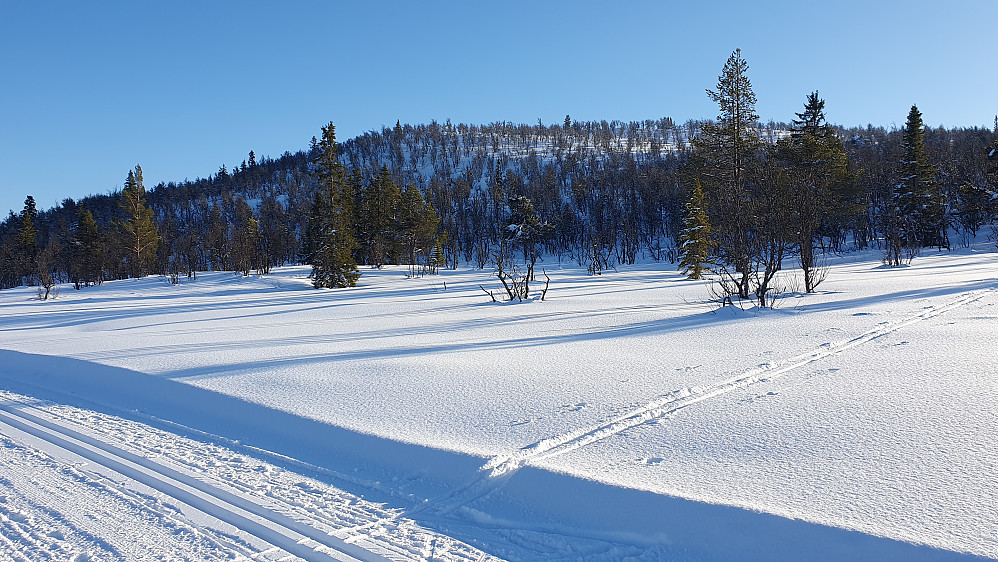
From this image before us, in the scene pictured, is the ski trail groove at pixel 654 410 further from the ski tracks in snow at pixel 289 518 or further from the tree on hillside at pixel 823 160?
the tree on hillside at pixel 823 160

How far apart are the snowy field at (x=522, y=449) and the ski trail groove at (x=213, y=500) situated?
0.07 ft

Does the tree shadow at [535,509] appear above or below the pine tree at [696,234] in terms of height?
below

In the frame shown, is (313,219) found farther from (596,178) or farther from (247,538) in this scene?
(596,178)

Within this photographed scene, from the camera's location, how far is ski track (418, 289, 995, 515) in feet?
11.4

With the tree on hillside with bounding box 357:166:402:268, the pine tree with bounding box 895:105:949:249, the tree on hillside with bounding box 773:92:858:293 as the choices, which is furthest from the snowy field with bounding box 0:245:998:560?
the tree on hillside with bounding box 357:166:402:268

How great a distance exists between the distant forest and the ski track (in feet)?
18.5

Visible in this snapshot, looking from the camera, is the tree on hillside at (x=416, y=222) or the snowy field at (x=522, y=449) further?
the tree on hillside at (x=416, y=222)

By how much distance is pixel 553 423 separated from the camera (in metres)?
4.57

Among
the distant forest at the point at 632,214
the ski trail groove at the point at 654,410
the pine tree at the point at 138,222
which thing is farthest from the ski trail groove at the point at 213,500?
the pine tree at the point at 138,222

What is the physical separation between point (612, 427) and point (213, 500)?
10.2 feet

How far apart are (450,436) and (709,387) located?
2.89m

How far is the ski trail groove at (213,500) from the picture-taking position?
290cm

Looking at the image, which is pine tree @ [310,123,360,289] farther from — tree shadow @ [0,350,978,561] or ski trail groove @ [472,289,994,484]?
ski trail groove @ [472,289,994,484]

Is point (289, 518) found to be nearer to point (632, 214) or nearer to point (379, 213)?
point (379, 213)
